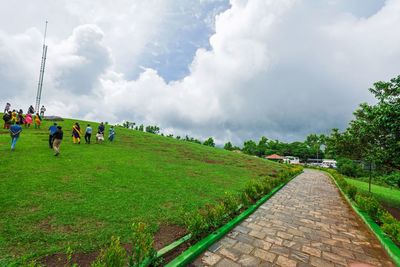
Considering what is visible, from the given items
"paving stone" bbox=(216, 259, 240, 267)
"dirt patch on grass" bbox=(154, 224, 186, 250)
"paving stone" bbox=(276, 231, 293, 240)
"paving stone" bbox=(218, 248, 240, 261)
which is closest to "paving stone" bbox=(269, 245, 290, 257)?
"paving stone" bbox=(276, 231, 293, 240)

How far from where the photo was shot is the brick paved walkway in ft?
13.1

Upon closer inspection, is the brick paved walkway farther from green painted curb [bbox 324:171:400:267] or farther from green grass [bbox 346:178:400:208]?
green grass [bbox 346:178:400:208]

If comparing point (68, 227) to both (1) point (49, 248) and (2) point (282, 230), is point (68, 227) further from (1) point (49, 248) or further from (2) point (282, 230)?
(2) point (282, 230)

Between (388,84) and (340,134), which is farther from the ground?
(388,84)

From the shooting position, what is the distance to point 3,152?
35.9 feet

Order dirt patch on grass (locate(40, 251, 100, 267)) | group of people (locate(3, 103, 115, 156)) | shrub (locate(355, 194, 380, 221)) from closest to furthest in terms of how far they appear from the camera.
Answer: dirt patch on grass (locate(40, 251, 100, 267)) → shrub (locate(355, 194, 380, 221)) → group of people (locate(3, 103, 115, 156))

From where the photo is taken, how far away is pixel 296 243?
477 centimetres

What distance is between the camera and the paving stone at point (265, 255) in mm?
3990

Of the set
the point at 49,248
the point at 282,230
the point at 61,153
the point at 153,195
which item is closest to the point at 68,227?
the point at 49,248

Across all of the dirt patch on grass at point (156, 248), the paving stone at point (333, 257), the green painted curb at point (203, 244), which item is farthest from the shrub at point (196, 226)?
the paving stone at point (333, 257)

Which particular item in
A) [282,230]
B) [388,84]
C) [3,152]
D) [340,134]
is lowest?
[282,230]

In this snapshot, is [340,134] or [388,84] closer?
[388,84]

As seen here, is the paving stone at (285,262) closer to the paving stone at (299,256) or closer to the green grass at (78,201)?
the paving stone at (299,256)

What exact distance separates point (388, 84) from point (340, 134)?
4.01m
